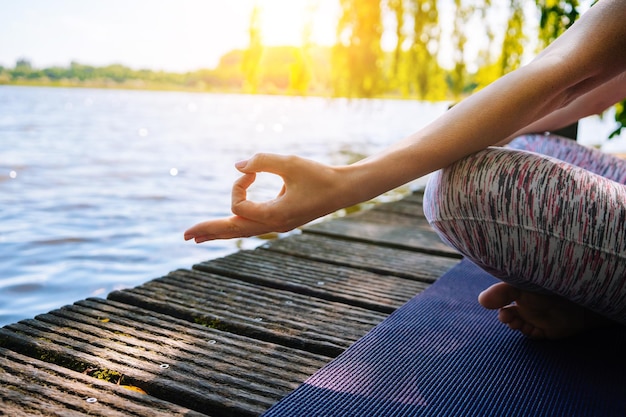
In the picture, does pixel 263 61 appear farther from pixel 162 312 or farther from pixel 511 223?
pixel 511 223

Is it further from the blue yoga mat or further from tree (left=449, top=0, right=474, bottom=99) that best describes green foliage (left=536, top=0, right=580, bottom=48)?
the blue yoga mat

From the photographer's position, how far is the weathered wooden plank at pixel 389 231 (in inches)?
91.4

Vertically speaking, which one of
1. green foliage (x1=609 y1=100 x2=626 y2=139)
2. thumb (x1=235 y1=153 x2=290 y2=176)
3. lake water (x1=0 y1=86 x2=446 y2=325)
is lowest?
lake water (x1=0 y1=86 x2=446 y2=325)

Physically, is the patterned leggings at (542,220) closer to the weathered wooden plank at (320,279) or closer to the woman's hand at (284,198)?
the woman's hand at (284,198)

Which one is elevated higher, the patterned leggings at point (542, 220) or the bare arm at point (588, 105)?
the bare arm at point (588, 105)

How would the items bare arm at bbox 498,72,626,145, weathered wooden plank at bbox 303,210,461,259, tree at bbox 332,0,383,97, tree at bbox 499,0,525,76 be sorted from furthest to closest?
tree at bbox 332,0,383,97 → tree at bbox 499,0,525,76 → weathered wooden plank at bbox 303,210,461,259 → bare arm at bbox 498,72,626,145

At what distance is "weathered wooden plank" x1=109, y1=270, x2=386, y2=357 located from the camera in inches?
52.2

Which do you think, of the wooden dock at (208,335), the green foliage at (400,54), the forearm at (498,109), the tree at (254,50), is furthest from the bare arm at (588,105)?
the tree at (254,50)

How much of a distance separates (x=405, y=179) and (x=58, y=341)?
80 cm

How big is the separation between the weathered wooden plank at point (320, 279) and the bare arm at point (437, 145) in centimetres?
63

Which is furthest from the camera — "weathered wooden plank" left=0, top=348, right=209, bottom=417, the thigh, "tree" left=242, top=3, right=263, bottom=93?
"tree" left=242, top=3, right=263, bottom=93

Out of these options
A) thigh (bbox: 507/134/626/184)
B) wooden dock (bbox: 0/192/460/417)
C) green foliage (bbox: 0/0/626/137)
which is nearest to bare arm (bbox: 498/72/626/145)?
thigh (bbox: 507/134/626/184)

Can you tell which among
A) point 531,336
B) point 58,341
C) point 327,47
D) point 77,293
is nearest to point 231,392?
point 58,341

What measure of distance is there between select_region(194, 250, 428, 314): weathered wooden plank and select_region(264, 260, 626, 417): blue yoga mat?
0.19 m
